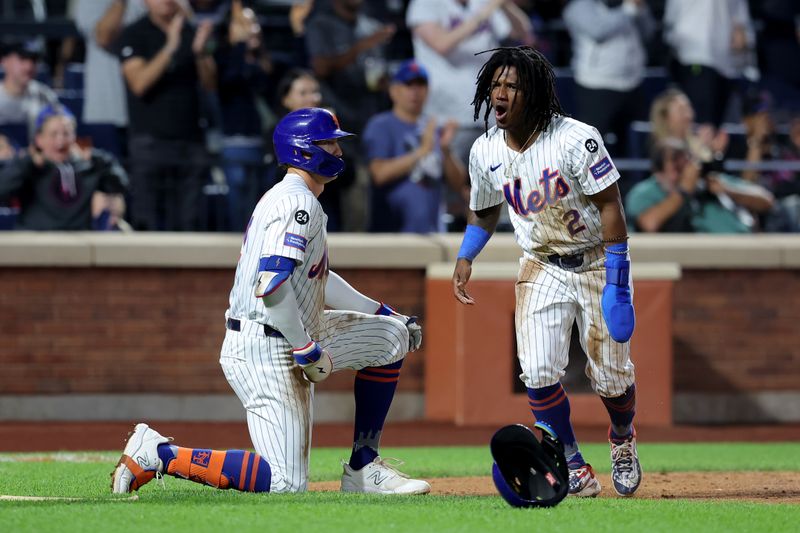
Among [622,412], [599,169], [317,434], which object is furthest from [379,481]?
[317,434]

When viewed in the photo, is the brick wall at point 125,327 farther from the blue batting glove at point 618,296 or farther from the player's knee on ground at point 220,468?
the player's knee on ground at point 220,468

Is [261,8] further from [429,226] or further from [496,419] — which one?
[496,419]

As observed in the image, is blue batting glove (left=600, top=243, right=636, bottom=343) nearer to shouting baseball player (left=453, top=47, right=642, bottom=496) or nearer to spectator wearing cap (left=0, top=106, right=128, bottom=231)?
shouting baseball player (left=453, top=47, right=642, bottom=496)

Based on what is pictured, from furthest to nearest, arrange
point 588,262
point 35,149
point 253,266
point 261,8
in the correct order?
point 261,8 < point 35,149 < point 588,262 < point 253,266

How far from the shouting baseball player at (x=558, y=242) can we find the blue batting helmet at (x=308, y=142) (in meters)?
0.77

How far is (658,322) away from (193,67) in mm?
4325

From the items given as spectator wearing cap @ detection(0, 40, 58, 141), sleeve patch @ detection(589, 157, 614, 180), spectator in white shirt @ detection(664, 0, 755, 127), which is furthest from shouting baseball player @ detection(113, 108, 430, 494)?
spectator in white shirt @ detection(664, 0, 755, 127)

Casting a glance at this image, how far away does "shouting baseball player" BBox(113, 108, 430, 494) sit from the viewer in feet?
18.4

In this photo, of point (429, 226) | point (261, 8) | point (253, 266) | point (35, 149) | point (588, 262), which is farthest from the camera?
point (261, 8)

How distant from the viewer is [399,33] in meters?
12.8

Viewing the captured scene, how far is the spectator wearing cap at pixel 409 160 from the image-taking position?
1108cm

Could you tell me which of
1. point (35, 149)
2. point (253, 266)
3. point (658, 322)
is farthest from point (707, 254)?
point (253, 266)

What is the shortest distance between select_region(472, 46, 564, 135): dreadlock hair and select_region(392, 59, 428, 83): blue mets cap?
A: 15.5ft

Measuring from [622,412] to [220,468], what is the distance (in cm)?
201
